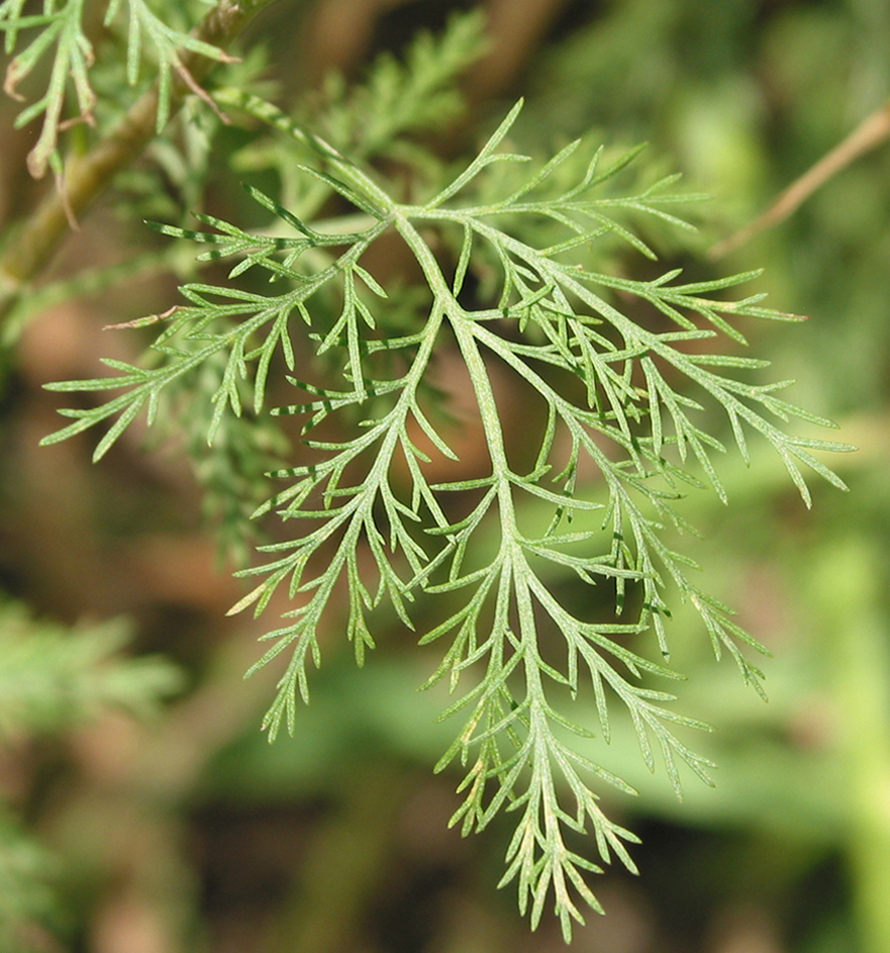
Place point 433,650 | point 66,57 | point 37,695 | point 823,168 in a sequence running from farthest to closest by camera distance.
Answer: point 433,650 < point 37,695 < point 823,168 < point 66,57

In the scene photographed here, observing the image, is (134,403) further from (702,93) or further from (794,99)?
(794,99)

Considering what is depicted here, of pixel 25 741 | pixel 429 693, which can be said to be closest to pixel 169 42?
pixel 429 693

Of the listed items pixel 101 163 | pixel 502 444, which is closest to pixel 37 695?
pixel 101 163

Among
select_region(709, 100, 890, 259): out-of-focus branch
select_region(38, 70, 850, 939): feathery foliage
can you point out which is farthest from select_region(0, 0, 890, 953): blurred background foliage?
select_region(38, 70, 850, 939): feathery foliage

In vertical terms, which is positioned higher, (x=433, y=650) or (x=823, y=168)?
(x=823, y=168)

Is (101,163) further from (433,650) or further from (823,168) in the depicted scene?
(433,650)

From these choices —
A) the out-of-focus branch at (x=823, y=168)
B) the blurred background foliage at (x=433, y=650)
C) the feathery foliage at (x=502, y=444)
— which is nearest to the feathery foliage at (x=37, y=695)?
the blurred background foliage at (x=433, y=650)
